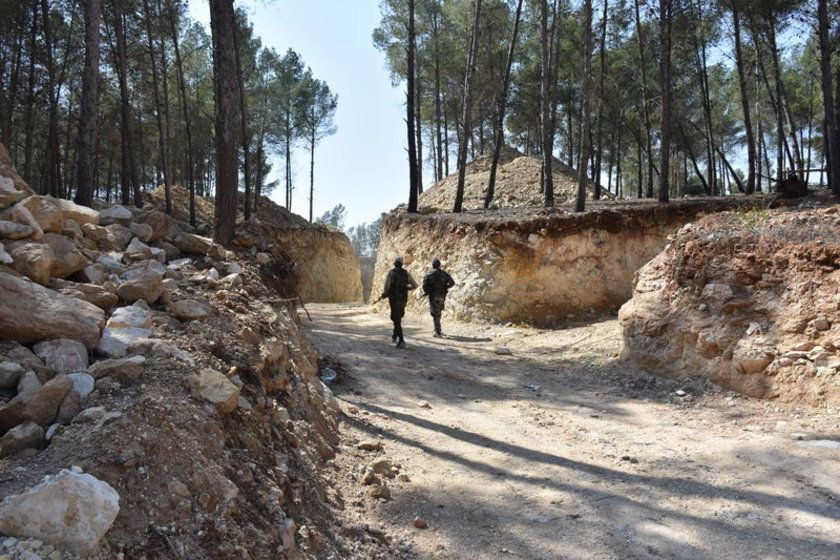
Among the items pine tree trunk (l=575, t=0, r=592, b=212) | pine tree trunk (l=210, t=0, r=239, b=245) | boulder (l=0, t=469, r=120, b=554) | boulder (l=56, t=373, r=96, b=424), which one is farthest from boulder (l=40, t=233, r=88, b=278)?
pine tree trunk (l=575, t=0, r=592, b=212)

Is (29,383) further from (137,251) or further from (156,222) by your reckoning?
(156,222)

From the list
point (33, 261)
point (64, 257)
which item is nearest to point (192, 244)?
point (64, 257)

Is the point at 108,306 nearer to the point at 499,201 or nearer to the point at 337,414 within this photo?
the point at 337,414

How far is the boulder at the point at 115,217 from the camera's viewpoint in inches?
225

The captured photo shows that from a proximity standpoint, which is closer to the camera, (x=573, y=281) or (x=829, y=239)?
(x=829, y=239)

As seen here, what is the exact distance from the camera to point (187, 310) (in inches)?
169

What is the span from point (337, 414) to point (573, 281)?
8576mm

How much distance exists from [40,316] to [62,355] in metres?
0.33

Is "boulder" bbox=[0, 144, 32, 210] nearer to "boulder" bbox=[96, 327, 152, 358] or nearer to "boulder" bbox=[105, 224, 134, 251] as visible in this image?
"boulder" bbox=[105, 224, 134, 251]

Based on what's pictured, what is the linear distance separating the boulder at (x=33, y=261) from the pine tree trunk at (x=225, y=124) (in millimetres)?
4462

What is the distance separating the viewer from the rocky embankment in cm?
219

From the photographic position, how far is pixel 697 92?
90.9ft

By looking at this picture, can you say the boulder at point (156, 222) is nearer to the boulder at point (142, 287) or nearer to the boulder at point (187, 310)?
the boulder at point (142, 287)

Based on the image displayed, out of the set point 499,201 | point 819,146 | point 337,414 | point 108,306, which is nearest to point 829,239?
point 337,414
